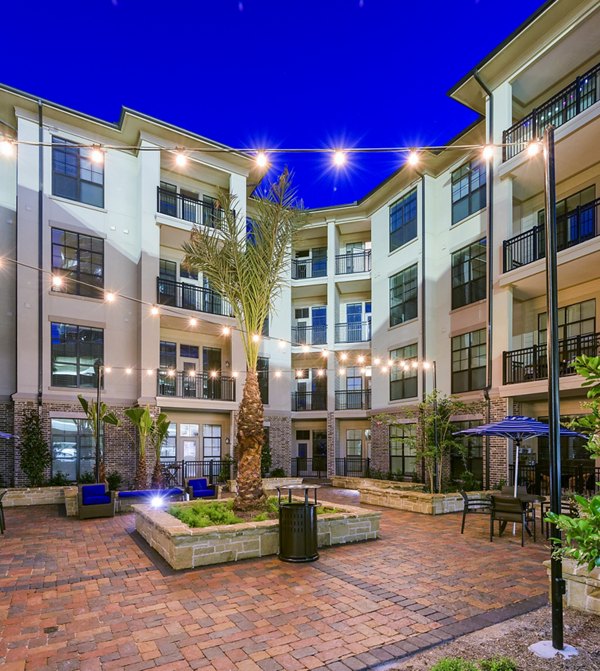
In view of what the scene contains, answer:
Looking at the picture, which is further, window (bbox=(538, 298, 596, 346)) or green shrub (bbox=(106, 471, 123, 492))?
green shrub (bbox=(106, 471, 123, 492))

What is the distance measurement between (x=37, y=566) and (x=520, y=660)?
7166 mm

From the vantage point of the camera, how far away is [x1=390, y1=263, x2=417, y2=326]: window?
21.2 meters

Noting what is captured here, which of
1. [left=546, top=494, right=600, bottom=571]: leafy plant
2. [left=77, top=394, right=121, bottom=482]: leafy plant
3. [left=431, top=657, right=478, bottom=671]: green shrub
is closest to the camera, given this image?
[left=546, top=494, right=600, bottom=571]: leafy plant

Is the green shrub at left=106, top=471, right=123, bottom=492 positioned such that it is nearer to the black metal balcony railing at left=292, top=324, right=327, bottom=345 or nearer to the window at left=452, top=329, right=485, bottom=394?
the black metal balcony railing at left=292, top=324, right=327, bottom=345

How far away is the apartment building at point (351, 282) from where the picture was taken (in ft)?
49.6

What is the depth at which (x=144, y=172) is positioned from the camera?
2006 centimetres

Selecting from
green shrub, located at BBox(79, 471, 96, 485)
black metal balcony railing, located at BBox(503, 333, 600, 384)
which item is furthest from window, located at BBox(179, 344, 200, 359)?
black metal balcony railing, located at BBox(503, 333, 600, 384)

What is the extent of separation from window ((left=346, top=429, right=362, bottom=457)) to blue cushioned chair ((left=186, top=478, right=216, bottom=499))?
11.4 metres

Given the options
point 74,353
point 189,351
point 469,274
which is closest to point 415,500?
point 469,274

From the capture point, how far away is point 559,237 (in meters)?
15.7

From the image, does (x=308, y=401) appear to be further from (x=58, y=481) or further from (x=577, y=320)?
(x=577, y=320)

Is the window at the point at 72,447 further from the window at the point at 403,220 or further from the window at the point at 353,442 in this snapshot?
the window at the point at 403,220

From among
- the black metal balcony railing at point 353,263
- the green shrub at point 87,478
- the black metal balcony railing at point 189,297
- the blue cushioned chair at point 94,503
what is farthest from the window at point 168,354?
the black metal balcony railing at point 353,263

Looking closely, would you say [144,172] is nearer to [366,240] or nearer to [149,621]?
[366,240]
